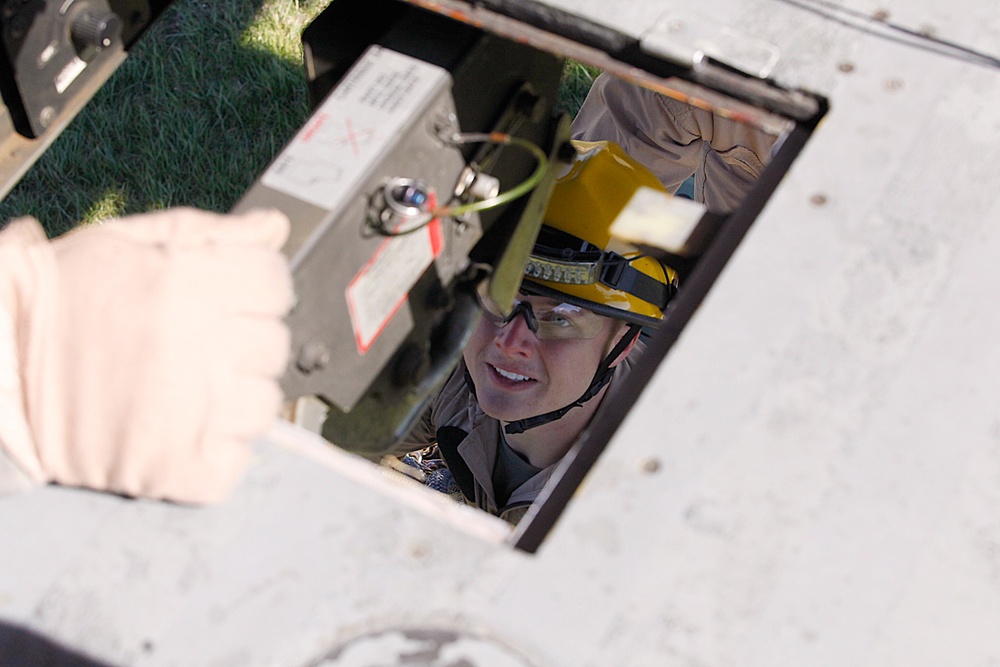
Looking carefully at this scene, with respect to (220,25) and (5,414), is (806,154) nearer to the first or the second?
(5,414)

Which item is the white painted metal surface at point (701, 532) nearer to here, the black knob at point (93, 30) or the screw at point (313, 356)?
the screw at point (313, 356)

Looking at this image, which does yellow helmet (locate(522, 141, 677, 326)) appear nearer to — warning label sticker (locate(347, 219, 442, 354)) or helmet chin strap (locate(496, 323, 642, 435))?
helmet chin strap (locate(496, 323, 642, 435))

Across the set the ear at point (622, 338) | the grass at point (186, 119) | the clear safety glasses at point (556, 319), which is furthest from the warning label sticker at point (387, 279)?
the grass at point (186, 119)

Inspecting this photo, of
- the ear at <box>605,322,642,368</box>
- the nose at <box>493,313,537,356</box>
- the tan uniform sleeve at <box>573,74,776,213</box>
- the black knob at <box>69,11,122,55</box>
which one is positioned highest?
the tan uniform sleeve at <box>573,74,776,213</box>

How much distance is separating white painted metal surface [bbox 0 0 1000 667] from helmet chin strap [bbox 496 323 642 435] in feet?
5.32

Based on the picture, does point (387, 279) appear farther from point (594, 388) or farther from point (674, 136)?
point (674, 136)

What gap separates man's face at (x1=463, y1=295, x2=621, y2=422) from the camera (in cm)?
283

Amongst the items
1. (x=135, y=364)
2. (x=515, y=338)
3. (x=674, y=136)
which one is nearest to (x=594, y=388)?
(x=515, y=338)

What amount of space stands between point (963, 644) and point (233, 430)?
792 millimetres

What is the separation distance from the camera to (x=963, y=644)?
1.04 m

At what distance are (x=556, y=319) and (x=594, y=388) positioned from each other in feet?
0.98

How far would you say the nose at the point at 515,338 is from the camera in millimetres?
2814

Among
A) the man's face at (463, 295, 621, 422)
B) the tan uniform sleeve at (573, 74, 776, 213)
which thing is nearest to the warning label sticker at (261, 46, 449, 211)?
the man's face at (463, 295, 621, 422)

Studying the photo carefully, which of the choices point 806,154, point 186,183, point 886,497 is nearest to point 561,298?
point 806,154
